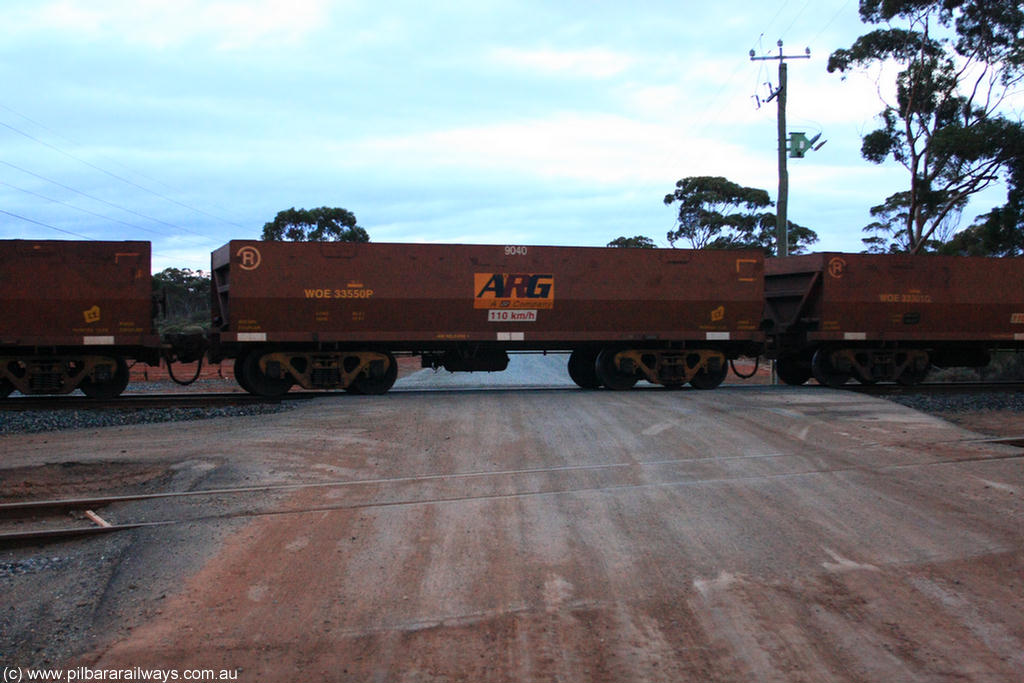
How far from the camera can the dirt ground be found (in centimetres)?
428

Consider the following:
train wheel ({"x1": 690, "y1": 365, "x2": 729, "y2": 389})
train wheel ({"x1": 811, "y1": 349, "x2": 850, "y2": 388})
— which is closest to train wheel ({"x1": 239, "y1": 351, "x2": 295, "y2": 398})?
train wheel ({"x1": 690, "y1": 365, "x2": 729, "y2": 389})

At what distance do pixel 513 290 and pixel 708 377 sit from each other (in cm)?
476

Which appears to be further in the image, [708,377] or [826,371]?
[826,371]

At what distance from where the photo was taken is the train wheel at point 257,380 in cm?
1501

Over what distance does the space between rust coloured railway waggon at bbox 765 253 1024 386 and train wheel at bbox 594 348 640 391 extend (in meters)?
3.42

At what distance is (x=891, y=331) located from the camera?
1720 centimetres

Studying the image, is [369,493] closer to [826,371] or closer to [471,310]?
[471,310]

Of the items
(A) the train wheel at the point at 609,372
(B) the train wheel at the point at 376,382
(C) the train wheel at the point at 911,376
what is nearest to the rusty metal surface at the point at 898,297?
(C) the train wheel at the point at 911,376

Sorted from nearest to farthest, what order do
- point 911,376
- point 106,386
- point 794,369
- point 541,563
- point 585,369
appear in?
point 541,563, point 106,386, point 585,369, point 911,376, point 794,369

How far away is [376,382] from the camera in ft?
51.1

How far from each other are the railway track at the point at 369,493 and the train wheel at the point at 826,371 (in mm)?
Answer: 9049

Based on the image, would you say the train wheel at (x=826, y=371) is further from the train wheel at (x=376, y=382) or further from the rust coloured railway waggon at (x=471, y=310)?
the train wheel at (x=376, y=382)

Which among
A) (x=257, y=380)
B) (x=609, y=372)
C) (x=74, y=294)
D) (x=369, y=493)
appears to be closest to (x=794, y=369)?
(x=609, y=372)

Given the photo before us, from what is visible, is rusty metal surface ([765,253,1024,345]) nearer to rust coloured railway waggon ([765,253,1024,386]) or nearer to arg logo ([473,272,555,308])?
rust coloured railway waggon ([765,253,1024,386])
